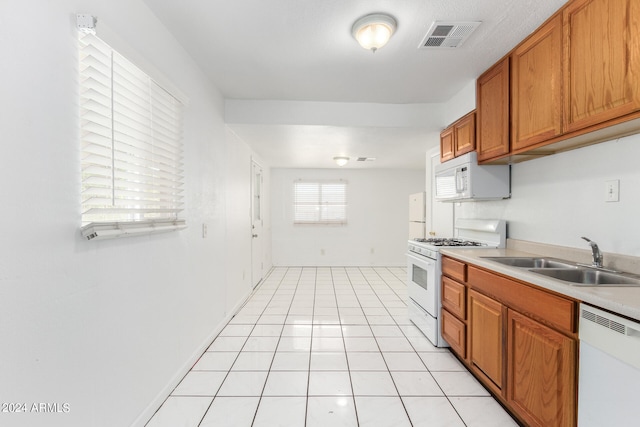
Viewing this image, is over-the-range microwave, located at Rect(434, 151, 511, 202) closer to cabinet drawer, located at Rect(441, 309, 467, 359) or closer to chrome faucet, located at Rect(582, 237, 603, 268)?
chrome faucet, located at Rect(582, 237, 603, 268)

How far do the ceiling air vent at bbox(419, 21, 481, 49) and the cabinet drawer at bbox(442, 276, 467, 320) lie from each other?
6.05 feet

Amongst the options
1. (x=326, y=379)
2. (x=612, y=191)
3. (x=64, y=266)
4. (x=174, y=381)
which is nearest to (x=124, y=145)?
(x=64, y=266)

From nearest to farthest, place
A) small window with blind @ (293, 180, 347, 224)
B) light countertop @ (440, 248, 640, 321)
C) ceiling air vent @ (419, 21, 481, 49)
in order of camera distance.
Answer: light countertop @ (440, 248, 640, 321)
ceiling air vent @ (419, 21, 481, 49)
small window with blind @ (293, 180, 347, 224)

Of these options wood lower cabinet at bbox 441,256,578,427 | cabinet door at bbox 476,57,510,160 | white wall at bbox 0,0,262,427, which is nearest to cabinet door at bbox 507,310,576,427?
wood lower cabinet at bbox 441,256,578,427

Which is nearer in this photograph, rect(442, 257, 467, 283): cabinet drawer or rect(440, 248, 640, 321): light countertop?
rect(440, 248, 640, 321): light countertop

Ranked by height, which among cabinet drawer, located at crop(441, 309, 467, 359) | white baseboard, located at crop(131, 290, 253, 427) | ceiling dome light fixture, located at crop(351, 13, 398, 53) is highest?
ceiling dome light fixture, located at crop(351, 13, 398, 53)

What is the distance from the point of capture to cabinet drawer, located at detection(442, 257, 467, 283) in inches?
86.5

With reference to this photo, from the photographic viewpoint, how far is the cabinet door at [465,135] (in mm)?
2666

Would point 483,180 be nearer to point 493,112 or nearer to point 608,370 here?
point 493,112

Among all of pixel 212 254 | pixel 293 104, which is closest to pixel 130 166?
pixel 212 254

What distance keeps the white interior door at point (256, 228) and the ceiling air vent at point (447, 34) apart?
3.10m

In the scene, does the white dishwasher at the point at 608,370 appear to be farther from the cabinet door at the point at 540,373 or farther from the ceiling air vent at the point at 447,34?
the ceiling air vent at the point at 447,34

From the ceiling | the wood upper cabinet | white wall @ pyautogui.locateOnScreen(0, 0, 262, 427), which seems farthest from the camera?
the wood upper cabinet

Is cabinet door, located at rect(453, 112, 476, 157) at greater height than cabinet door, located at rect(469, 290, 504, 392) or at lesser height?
greater
